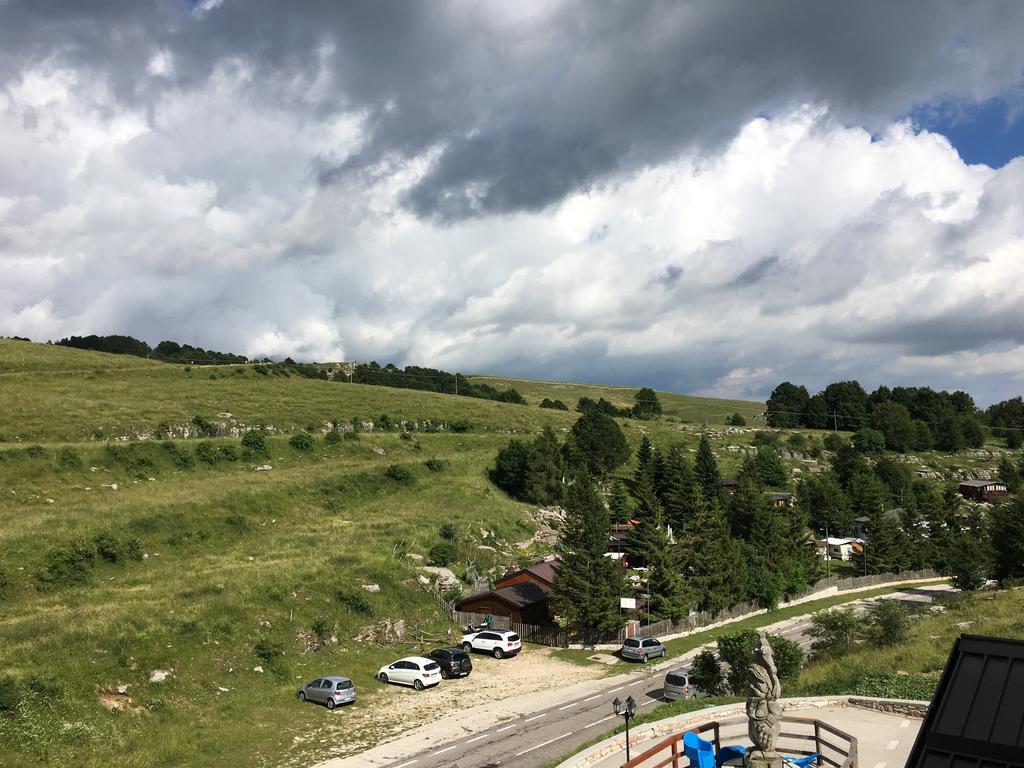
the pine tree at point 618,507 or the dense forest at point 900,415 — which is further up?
the dense forest at point 900,415

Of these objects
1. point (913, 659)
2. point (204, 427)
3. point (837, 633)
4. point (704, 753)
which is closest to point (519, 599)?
point (837, 633)

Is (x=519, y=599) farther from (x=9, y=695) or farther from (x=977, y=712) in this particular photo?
(x=977, y=712)

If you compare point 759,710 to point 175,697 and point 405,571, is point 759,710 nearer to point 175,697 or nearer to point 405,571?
point 175,697

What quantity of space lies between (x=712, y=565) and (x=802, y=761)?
37.5m

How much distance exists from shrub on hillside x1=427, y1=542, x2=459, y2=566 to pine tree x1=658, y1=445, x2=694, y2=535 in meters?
24.4

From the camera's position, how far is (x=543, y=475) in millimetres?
77812

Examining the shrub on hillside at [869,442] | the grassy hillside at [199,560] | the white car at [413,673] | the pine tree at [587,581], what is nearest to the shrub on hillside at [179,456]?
the grassy hillside at [199,560]

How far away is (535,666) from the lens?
4059 centimetres

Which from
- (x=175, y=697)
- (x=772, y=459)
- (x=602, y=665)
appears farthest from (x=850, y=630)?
(x=772, y=459)

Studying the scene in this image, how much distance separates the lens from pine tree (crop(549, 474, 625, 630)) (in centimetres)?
4466

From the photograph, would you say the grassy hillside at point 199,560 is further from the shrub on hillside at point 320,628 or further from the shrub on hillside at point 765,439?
the shrub on hillside at point 765,439

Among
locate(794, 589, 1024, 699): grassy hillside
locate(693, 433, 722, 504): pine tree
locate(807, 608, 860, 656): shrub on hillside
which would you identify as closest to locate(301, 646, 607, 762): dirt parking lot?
locate(807, 608, 860, 656): shrub on hillside

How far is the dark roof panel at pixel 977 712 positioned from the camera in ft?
21.1

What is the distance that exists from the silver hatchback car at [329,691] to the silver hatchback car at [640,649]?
18.4 meters
